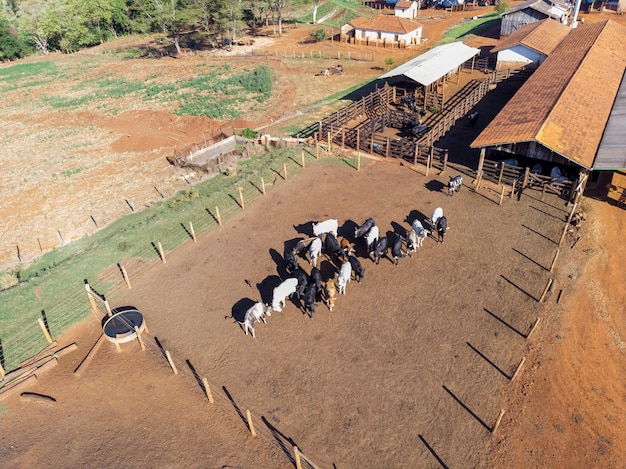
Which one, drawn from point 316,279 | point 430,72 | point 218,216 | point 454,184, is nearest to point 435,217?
point 454,184

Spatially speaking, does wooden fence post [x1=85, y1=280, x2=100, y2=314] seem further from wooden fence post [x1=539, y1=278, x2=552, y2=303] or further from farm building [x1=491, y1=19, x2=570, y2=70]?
farm building [x1=491, y1=19, x2=570, y2=70]

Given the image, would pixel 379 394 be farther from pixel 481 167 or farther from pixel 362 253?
pixel 481 167

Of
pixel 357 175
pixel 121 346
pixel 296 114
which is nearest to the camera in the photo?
pixel 121 346

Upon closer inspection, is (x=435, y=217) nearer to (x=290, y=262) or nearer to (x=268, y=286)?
(x=290, y=262)

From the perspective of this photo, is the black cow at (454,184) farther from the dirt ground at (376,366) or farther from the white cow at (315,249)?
the white cow at (315,249)

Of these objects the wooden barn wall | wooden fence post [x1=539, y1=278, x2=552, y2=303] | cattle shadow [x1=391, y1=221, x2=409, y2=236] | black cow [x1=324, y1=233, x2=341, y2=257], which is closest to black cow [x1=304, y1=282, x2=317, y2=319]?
black cow [x1=324, y1=233, x2=341, y2=257]

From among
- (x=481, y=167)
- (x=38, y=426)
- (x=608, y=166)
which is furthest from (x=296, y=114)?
(x=38, y=426)

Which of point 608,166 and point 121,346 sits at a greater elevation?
point 608,166
